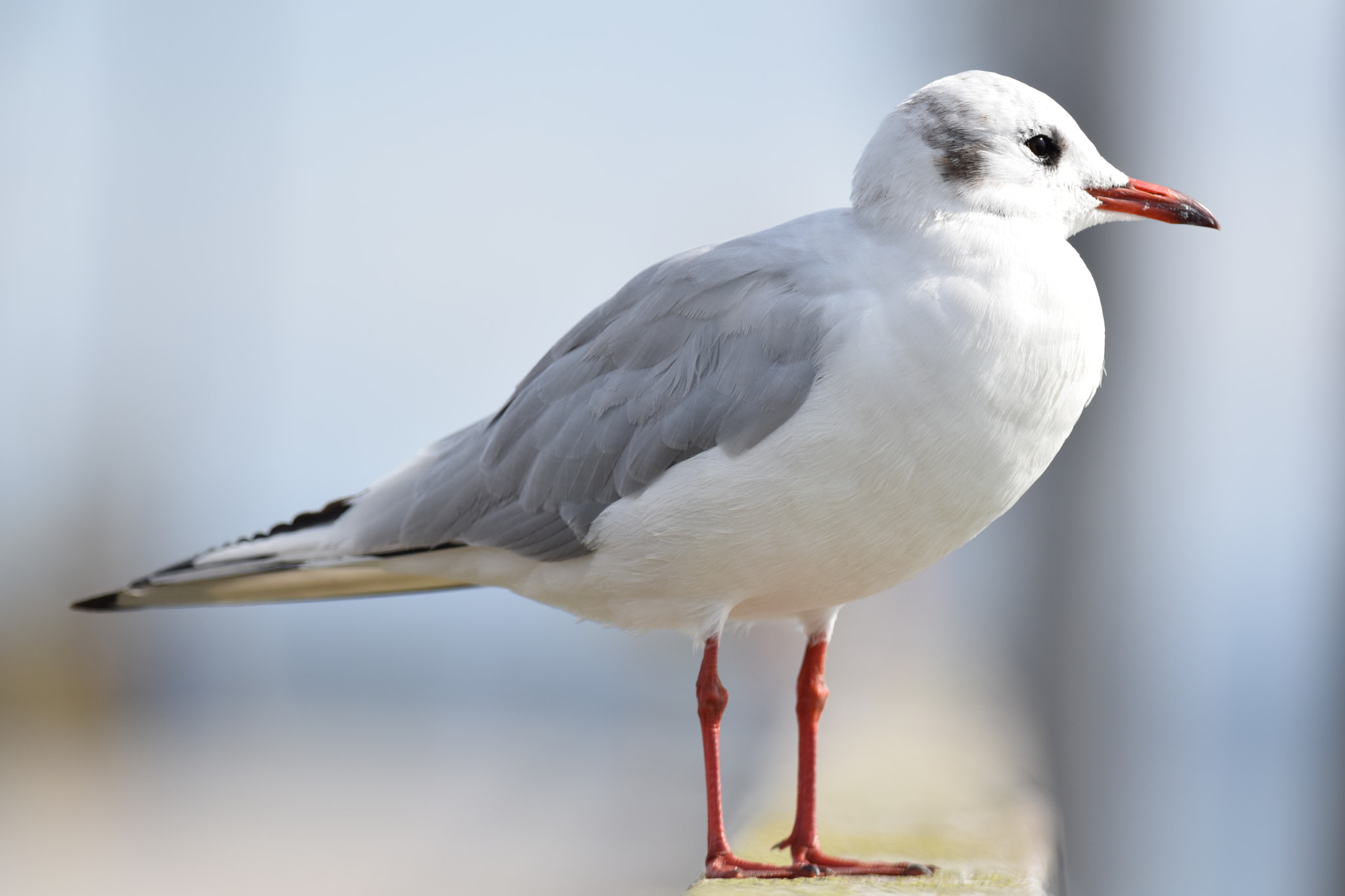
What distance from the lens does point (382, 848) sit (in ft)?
19.1

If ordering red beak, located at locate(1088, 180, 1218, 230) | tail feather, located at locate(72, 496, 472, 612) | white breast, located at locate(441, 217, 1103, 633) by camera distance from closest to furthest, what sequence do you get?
white breast, located at locate(441, 217, 1103, 633) < red beak, located at locate(1088, 180, 1218, 230) < tail feather, located at locate(72, 496, 472, 612)

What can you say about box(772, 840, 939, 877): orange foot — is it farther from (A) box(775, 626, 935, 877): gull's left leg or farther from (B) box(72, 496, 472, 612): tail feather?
(B) box(72, 496, 472, 612): tail feather

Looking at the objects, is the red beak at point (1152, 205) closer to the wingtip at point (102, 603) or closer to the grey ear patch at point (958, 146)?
the grey ear patch at point (958, 146)

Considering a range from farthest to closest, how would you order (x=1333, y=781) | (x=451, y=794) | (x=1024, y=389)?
(x=451, y=794) → (x=1333, y=781) → (x=1024, y=389)

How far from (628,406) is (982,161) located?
2.08 feet

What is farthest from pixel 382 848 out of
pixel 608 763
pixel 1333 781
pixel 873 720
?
pixel 1333 781

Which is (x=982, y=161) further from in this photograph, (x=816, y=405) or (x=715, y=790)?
(x=715, y=790)

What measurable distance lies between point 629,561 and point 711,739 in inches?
12.9

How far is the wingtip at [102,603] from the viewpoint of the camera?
2445mm

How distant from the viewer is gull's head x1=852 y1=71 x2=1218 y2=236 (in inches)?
76.5

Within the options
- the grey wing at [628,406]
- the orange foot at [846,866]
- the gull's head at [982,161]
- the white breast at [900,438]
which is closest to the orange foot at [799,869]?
the orange foot at [846,866]

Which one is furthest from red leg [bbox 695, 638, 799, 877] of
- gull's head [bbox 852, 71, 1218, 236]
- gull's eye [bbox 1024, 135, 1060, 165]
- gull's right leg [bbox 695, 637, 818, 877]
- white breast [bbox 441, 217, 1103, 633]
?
gull's eye [bbox 1024, 135, 1060, 165]

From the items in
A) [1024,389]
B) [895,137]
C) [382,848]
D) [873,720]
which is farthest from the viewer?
[382,848]

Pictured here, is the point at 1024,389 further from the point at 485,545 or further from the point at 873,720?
the point at 873,720
